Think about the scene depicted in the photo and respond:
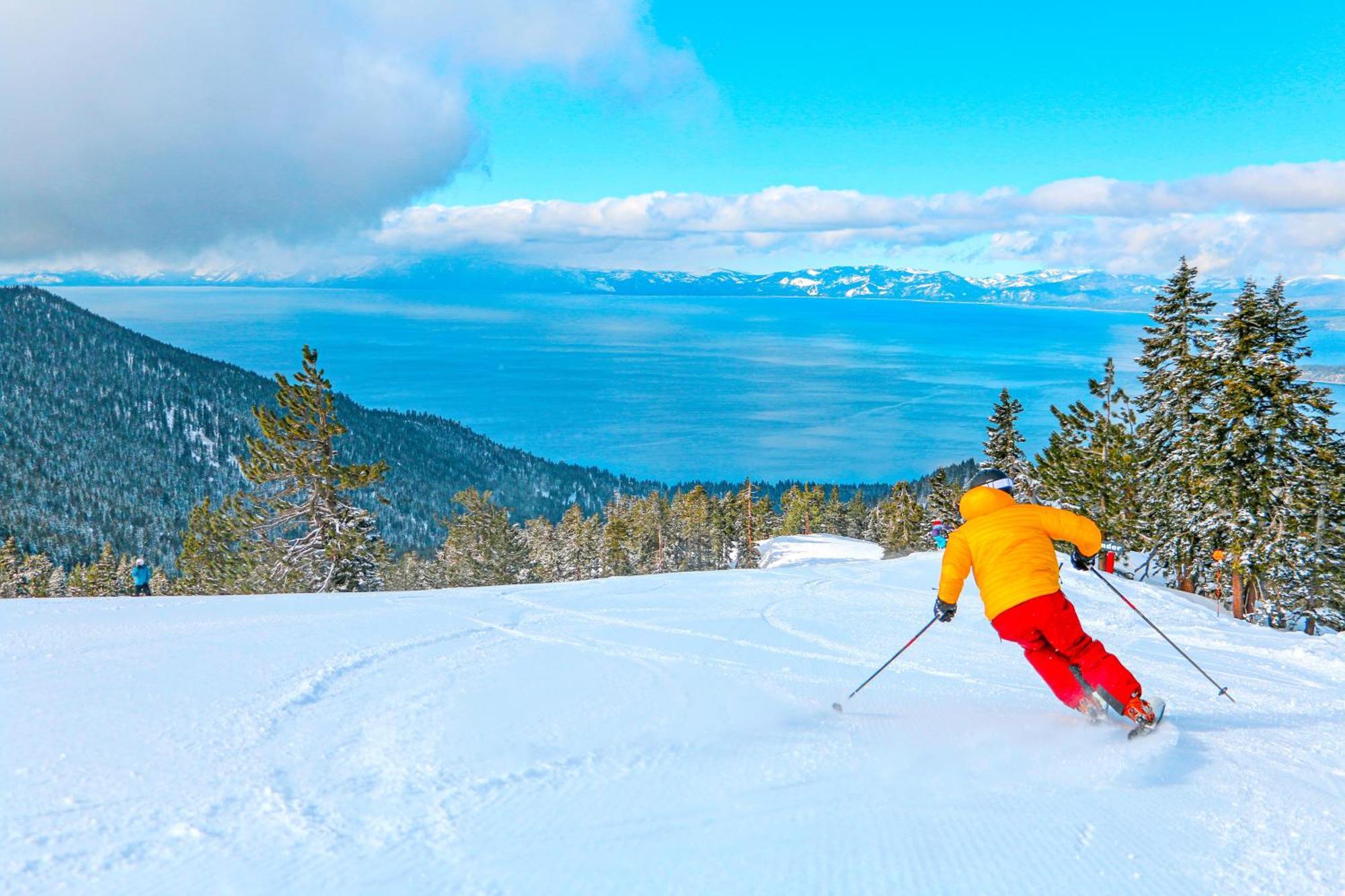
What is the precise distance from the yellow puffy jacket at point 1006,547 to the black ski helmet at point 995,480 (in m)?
0.10

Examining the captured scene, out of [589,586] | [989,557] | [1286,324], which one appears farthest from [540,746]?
[1286,324]

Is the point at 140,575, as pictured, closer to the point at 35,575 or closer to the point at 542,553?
the point at 542,553

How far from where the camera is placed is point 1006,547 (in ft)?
15.5

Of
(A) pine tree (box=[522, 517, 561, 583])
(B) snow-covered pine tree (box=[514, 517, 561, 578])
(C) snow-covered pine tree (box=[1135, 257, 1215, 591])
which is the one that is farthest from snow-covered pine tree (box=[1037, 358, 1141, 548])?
(B) snow-covered pine tree (box=[514, 517, 561, 578])

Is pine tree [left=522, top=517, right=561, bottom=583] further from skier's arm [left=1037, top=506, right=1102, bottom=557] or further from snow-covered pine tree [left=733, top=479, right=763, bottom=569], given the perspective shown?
skier's arm [left=1037, top=506, right=1102, bottom=557]

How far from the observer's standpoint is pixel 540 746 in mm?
3812

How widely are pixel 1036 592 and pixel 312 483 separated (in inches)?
916

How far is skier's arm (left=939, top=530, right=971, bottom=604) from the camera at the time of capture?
4.86 metres

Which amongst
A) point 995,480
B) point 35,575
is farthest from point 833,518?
point 995,480

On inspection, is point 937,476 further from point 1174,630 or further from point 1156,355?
point 1174,630

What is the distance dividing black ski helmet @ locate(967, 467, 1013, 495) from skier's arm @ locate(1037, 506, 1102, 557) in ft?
0.91

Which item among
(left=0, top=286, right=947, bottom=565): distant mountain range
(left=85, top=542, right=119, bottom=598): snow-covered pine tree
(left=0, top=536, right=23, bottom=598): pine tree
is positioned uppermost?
(left=0, top=536, right=23, bottom=598): pine tree

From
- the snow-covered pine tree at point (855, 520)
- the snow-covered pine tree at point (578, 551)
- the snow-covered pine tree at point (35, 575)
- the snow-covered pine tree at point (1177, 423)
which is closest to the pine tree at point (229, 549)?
the snow-covered pine tree at point (1177, 423)

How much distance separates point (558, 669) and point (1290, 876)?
4.22m
